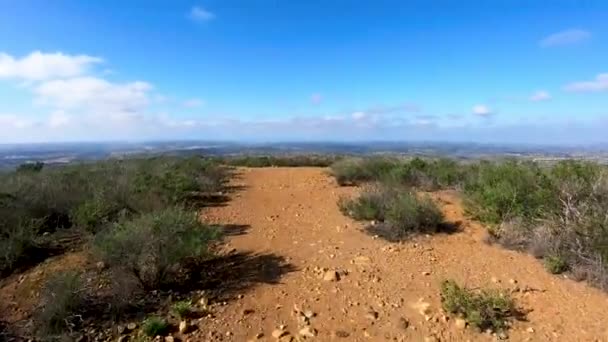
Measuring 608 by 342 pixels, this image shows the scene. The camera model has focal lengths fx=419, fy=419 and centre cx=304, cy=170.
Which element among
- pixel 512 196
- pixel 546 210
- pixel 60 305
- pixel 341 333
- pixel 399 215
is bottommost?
pixel 341 333

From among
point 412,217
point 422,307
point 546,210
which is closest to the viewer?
point 422,307

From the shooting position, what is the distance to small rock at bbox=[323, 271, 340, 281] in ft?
19.3

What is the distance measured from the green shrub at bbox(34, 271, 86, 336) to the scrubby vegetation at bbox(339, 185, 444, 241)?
195 inches

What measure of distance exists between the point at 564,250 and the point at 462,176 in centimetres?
596

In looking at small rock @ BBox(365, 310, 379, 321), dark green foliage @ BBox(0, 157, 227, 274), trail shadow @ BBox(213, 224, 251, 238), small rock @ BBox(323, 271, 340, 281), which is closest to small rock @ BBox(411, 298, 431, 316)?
small rock @ BBox(365, 310, 379, 321)

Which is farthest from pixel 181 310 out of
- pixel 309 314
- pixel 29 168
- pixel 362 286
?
pixel 29 168

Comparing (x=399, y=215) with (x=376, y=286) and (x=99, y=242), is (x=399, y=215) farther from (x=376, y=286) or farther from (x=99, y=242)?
(x=99, y=242)

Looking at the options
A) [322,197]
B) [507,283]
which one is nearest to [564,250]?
[507,283]

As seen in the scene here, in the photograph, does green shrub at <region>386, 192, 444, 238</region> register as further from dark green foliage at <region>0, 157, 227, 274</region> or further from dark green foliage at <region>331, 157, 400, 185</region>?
dark green foliage at <region>331, 157, 400, 185</region>

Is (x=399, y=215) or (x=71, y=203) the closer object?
(x=399, y=215)

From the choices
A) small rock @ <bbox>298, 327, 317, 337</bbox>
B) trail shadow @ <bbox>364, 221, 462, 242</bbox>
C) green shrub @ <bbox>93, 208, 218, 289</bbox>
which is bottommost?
small rock @ <bbox>298, 327, 317, 337</bbox>

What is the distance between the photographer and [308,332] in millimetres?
4578

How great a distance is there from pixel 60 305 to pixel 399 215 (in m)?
5.52

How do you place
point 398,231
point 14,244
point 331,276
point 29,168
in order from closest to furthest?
point 331,276 < point 14,244 < point 398,231 < point 29,168
